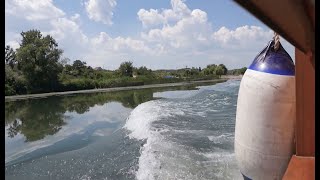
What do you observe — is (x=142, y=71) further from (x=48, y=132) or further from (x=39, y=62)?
(x=48, y=132)

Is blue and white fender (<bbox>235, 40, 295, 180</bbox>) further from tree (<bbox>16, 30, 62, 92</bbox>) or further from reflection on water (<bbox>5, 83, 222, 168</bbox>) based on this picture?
tree (<bbox>16, 30, 62, 92</bbox>)

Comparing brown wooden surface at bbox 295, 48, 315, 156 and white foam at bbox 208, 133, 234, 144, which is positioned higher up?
brown wooden surface at bbox 295, 48, 315, 156

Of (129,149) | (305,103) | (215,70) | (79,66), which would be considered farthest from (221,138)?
(215,70)

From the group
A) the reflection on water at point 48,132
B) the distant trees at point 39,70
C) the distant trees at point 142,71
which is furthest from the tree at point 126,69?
the reflection on water at point 48,132

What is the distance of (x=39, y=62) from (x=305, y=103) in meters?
41.5

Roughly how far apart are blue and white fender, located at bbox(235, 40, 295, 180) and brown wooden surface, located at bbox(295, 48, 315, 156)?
2.06 ft

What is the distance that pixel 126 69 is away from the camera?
60.0m

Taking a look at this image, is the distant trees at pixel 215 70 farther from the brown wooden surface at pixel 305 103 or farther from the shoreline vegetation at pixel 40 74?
the brown wooden surface at pixel 305 103

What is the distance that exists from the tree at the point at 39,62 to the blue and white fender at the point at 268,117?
123ft

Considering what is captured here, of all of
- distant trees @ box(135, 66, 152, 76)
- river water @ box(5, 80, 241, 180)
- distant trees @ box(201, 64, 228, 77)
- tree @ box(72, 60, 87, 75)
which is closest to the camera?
river water @ box(5, 80, 241, 180)

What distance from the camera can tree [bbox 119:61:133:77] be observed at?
5975 cm

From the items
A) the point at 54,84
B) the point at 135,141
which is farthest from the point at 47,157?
the point at 54,84

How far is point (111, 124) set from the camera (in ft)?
46.4

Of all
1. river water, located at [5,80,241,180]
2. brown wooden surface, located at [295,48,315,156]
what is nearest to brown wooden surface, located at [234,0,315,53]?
brown wooden surface, located at [295,48,315,156]
